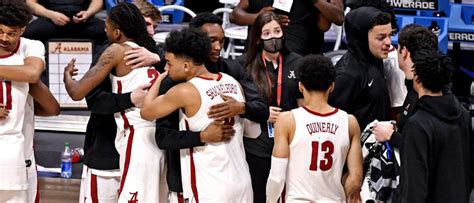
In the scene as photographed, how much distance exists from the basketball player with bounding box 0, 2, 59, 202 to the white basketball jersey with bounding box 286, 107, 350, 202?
4.64ft

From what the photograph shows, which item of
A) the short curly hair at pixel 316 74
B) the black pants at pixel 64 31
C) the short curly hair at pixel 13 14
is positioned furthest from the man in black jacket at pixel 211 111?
the black pants at pixel 64 31

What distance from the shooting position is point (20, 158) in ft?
18.1

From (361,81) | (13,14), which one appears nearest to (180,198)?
(361,81)

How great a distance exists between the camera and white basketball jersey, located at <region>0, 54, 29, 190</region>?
5480mm

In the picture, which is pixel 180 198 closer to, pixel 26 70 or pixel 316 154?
pixel 316 154

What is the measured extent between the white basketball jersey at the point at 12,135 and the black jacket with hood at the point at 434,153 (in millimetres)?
2019

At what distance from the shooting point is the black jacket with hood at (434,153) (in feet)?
15.9

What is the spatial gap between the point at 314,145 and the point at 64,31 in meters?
3.86

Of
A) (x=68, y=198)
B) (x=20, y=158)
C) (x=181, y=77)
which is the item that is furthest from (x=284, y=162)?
(x=68, y=198)

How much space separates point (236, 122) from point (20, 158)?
3.86 feet

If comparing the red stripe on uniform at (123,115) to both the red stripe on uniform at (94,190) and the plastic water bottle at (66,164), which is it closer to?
the red stripe on uniform at (94,190)

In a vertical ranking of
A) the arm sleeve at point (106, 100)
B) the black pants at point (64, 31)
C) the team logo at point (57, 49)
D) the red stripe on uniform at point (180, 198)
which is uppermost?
the arm sleeve at point (106, 100)

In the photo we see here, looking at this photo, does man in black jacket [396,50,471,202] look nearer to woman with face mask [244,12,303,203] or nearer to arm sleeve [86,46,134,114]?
woman with face mask [244,12,303,203]

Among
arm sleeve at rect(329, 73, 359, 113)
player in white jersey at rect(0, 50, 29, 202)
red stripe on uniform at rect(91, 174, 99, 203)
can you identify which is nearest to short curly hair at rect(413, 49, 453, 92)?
arm sleeve at rect(329, 73, 359, 113)
